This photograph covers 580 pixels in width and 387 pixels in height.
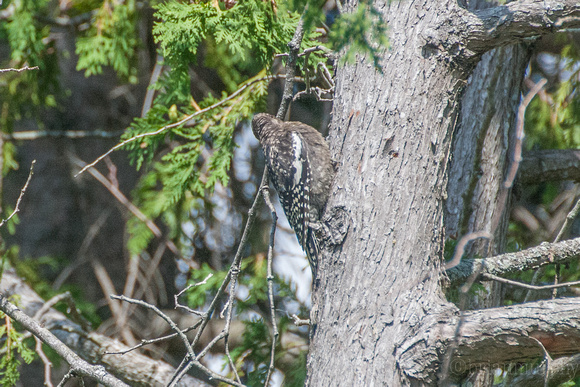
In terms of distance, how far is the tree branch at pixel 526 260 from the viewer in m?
2.02

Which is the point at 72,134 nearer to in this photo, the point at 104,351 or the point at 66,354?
the point at 104,351

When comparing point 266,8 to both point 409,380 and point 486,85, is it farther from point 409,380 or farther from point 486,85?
point 409,380

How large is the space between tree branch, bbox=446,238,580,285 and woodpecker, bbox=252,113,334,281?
2.16ft

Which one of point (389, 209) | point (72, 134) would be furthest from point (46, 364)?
point (72, 134)

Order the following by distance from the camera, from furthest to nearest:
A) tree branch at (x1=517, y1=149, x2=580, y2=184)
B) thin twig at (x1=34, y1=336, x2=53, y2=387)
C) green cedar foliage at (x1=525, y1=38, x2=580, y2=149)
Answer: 1. green cedar foliage at (x1=525, y1=38, x2=580, y2=149)
2. tree branch at (x1=517, y1=149, x2=580, y2=184)
3. thin twig at (x1=34, y1=336, x2=53, y2=387)

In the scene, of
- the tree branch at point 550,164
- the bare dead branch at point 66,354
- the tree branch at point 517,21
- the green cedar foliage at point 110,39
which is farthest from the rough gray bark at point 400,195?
the green cedar foliage at point 110,39

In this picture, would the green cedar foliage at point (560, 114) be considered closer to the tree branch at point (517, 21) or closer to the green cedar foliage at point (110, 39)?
the tree branch at point (517, 21)

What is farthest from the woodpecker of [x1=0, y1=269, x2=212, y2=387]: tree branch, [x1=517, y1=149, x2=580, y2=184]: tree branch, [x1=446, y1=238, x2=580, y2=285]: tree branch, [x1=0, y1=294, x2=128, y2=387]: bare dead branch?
[x1=517, y1=149, x2=580, y2=184]: tree branch

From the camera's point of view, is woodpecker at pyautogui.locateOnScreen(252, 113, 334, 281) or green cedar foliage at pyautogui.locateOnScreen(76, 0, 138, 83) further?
green cedar foliage at pyautogui.locateOnScreen(76, 0, 138, 83)

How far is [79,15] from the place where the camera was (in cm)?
386

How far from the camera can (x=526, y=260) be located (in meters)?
2.04

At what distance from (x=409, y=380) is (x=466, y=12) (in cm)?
131

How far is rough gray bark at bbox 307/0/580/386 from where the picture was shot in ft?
5.57

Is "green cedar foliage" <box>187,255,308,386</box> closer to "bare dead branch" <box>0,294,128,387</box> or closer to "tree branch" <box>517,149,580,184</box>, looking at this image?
"bare dead branch" <box>0,294,128,387</box>
